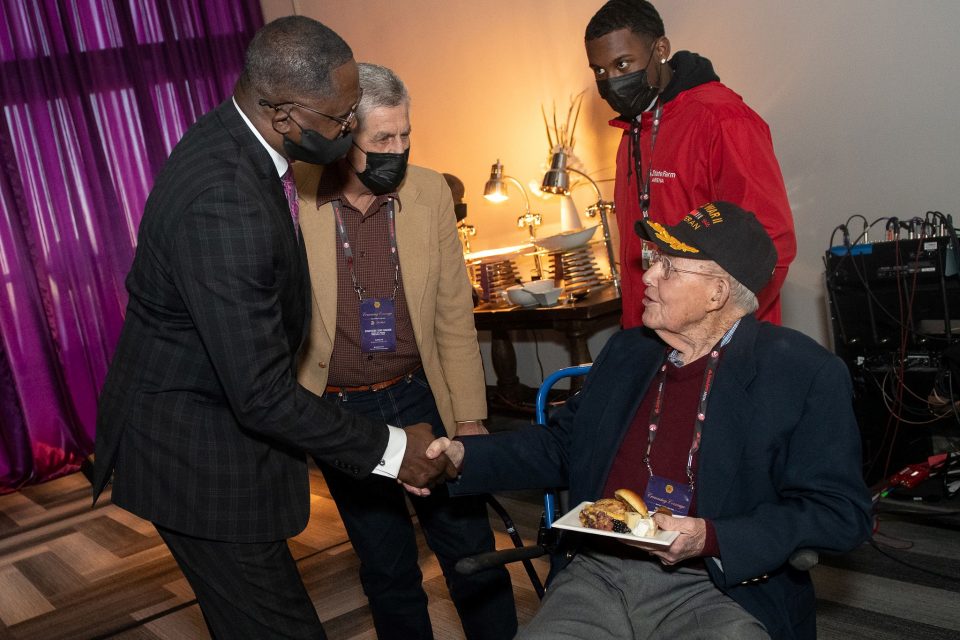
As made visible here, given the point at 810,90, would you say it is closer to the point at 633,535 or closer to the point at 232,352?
the point at 633,535

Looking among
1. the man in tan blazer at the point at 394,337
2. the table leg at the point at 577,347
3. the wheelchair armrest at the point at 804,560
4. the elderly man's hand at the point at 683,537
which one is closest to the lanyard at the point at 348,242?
the man in tan blazer at the point at 394,337

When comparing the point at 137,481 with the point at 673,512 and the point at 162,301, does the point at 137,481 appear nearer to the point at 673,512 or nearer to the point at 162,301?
the point at 162,301

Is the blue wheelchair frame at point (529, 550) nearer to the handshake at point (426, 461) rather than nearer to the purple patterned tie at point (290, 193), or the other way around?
the handshake at point (426, 461)

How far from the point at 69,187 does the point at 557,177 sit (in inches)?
147

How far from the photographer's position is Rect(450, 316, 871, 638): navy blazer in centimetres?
157

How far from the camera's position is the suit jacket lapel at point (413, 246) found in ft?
7.04

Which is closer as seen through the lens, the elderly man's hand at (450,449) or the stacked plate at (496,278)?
the elderly man's hand at (450,449)

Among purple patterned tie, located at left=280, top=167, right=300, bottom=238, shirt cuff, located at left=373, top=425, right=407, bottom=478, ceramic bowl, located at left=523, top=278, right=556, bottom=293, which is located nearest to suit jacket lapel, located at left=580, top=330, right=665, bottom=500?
shirt cuff, located at left=373, top=425, right=407, bottom=478

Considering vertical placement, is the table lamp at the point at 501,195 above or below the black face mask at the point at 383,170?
below

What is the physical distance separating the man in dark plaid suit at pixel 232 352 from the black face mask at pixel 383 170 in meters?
0.30

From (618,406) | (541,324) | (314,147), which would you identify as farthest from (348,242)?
(541,324)

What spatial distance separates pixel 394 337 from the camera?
213cm

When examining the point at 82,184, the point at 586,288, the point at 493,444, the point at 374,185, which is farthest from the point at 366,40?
the point at 493,444

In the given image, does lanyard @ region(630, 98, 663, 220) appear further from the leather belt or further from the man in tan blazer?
the leather belt
